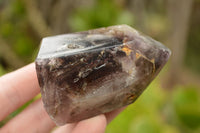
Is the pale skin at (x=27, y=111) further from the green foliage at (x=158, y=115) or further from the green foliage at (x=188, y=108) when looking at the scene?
the green foliage at (x=188, y=108)

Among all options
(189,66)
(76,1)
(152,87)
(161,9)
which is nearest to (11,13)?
(76,1)

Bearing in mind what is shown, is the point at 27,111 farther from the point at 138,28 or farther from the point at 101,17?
the point at 138,28

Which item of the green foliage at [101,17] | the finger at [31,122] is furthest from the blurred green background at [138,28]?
the finger at [31,122]

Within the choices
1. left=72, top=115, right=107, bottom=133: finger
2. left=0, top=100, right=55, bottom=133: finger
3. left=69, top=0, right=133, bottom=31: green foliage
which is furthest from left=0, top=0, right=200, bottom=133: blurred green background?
left=72, top=115, right=107, bottom=133: finger

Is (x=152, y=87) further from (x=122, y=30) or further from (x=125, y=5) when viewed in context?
(x=125, y=5)

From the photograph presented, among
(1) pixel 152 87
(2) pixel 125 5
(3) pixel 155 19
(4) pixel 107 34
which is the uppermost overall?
(4) pixel 107 34

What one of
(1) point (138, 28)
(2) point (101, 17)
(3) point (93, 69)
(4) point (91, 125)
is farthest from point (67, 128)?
(1) point (138, 28)
